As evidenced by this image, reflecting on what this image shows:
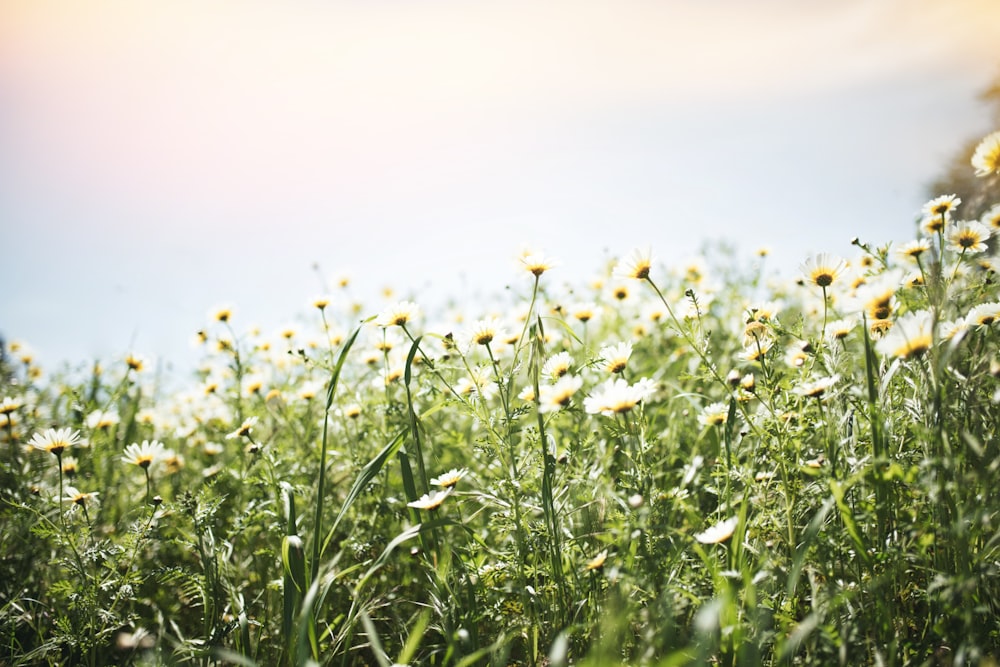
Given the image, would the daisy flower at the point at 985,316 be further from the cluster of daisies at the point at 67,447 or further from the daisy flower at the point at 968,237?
the cluster of daisies at the point at 67,447

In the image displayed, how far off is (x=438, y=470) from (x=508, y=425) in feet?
3.29

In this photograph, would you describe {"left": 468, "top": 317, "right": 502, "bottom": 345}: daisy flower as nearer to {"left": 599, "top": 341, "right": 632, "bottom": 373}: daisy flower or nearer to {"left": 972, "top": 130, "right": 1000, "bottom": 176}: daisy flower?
{"left": 599, "top": 341, "right": 632, "bottom": 373}: daisy flower

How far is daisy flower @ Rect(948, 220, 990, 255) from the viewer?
1836 millimetres

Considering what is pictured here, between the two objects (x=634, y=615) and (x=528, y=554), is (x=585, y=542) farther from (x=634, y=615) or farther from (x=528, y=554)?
(x=634, y=615)

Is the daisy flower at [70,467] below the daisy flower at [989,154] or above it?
below

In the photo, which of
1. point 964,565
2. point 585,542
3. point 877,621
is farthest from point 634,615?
point 964,565

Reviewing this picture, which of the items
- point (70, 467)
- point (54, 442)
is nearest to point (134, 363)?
point (70, 467)

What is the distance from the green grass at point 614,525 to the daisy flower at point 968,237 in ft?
0.10

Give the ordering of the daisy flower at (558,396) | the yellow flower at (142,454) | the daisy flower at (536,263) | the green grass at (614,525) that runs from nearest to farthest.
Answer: the green grass at (614,525)
the daisy flower at (558,396)
the daisy flower at (536,263)
the yellow flower at (142,454)

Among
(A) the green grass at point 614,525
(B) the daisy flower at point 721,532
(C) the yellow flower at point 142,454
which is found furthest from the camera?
(C) the yellow flower at point 142,454

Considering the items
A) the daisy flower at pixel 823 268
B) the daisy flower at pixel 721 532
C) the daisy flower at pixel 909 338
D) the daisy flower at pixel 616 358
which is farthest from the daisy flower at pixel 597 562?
the daisy flower at pixel 823 268

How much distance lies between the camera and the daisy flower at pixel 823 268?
185cm

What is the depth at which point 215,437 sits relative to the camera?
3480mm

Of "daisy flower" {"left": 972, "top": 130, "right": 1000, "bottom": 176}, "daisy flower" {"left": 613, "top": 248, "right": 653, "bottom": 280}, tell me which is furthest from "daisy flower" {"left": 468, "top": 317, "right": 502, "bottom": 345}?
"daisy flower" {"left": 972, "top": 130, "right": 1000, "bottom": 176}
